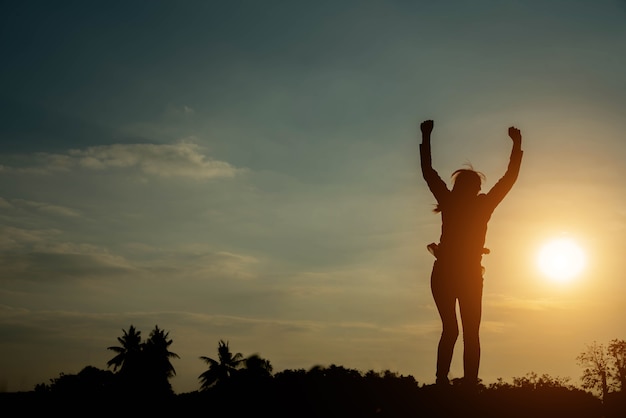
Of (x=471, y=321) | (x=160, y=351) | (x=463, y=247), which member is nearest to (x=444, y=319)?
(x=471, y=321)

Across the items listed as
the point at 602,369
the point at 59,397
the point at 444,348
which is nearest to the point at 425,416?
the point at 444,348

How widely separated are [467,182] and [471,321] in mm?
2265

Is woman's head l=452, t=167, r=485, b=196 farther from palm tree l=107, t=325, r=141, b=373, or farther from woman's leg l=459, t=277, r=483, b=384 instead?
palm tree l=107, t=325, r=141, b=373

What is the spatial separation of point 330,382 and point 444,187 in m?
3.68

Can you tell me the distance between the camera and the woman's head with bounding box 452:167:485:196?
10852mm

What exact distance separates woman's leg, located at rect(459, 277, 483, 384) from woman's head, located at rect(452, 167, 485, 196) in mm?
1505

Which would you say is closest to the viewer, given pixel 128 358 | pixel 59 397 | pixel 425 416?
pixel 425 416

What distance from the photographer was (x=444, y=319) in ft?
35.1

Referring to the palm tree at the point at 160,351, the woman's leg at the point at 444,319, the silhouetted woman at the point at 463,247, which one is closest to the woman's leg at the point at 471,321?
the silhouetted woman at the point at 463,247

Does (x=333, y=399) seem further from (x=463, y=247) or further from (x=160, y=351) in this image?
(x=160, y=351)

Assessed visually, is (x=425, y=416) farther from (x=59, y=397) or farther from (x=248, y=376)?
(x=59, y=397)

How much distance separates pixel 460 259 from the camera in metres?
10.7

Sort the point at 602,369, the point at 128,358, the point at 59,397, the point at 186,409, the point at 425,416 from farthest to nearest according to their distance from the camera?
the point at 128,358, the point at 602,369, the point at 59,397, the point at 186,409, the point at 425,416

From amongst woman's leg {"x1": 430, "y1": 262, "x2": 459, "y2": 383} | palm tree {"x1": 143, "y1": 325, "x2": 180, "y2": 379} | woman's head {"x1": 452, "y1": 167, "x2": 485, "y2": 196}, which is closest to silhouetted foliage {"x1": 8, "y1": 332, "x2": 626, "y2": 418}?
woman's leg {"x1": 430, "y1": 262, "x2": 459, "y2": 383}
